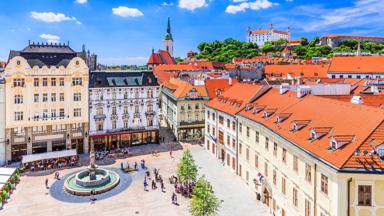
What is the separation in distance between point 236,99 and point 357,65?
68.5m

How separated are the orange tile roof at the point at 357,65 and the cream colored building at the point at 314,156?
6874 centimetres

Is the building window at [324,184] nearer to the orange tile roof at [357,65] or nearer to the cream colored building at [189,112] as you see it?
the cream colored building at [189,112]

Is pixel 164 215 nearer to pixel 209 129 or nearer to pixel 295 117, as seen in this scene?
pixel 295 117

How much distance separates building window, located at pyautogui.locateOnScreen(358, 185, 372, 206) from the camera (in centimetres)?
2039

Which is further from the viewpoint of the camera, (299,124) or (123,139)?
(123,139)

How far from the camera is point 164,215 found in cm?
3111

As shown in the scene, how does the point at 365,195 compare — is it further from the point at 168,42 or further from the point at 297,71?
A: the point at 168,42

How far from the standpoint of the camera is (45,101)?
49656 mm

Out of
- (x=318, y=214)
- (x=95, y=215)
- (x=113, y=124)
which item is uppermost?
(x=113, y=124)

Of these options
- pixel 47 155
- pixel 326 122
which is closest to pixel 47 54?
pixel 47 155

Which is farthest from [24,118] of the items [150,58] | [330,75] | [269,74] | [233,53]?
[233,53]

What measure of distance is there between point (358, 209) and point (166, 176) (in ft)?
87.1

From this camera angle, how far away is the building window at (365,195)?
20391mm

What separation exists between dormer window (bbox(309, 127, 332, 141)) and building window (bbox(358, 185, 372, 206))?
201 inches
